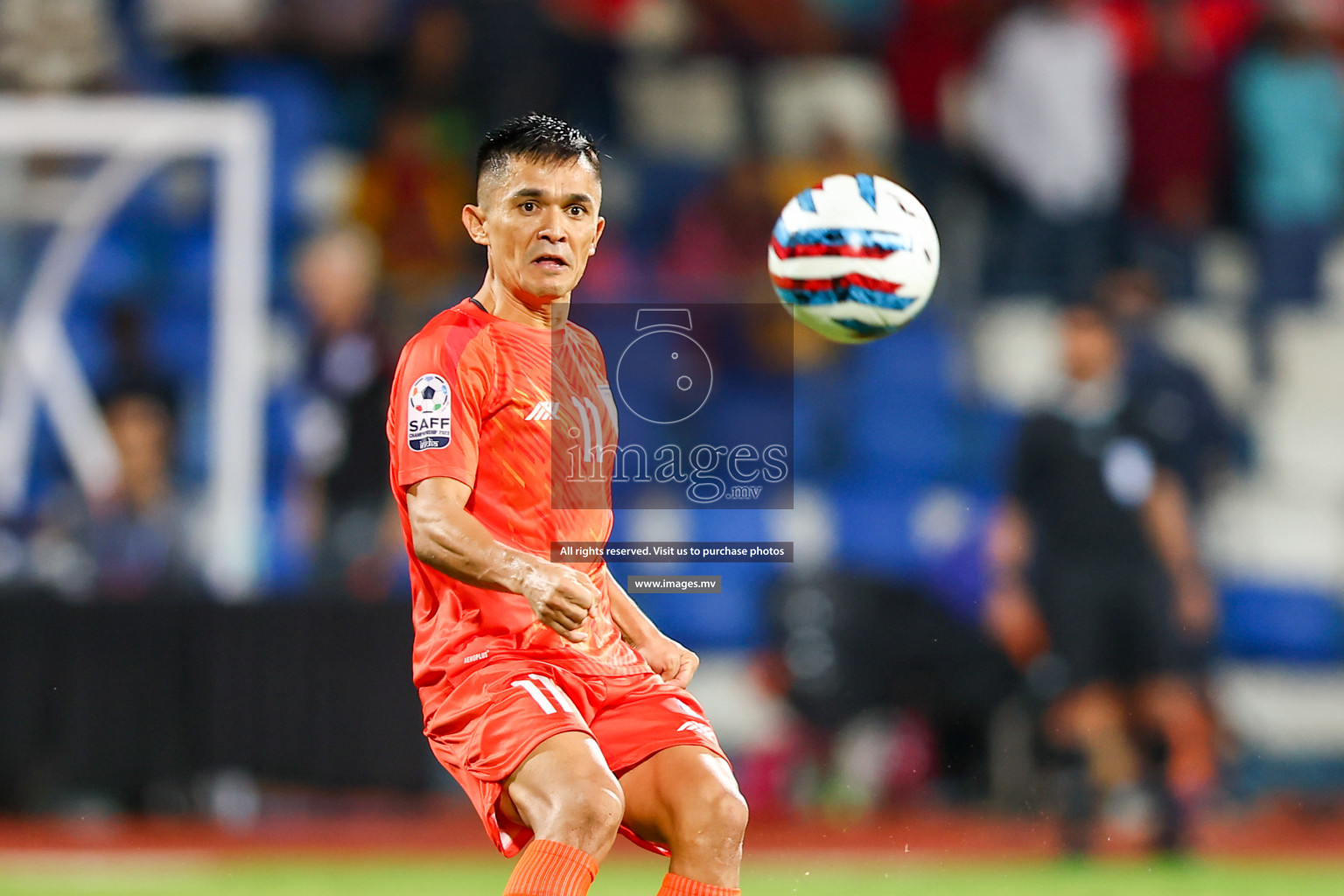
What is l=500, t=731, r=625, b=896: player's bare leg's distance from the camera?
321 centimetres

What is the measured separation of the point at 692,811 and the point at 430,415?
951 mm

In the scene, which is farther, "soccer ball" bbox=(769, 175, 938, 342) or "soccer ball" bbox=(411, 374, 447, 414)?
"soccer ball" bbox=(769, 175, 938, 342)

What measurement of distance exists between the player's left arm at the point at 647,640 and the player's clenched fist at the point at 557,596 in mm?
548

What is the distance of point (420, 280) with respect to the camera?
400 inches

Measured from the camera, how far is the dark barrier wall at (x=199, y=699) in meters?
8.45

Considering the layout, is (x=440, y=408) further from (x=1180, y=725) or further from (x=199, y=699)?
(x=1180, y=725)


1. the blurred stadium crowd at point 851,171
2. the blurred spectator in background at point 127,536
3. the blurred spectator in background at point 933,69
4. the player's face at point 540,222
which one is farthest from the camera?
the blurred spectator in background at point 933,69

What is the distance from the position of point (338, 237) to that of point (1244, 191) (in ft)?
19.4

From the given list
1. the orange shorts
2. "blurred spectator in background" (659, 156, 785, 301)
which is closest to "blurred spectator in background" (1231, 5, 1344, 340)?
"blurred spectator in background" (659, 156, 785, 301)

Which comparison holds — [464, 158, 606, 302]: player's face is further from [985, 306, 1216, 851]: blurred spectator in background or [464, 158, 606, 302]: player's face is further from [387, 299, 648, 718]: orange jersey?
[985, 306, 1216, 851]: blurred spectator in background

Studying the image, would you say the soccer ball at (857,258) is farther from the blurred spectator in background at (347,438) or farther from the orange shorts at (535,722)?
the blurred spectator in background at (347,438)

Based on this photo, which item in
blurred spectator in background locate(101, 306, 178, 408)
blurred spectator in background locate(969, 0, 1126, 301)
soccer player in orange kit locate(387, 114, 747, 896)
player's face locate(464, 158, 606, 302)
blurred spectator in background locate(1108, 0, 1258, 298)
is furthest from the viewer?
blurred spectator in background locate(1108, 0, 1258, 298)

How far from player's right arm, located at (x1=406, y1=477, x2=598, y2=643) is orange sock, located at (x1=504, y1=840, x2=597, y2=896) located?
401 millimetres

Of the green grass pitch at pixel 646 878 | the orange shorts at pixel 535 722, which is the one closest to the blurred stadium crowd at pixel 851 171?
the green grass pitch at pixel 646 878
